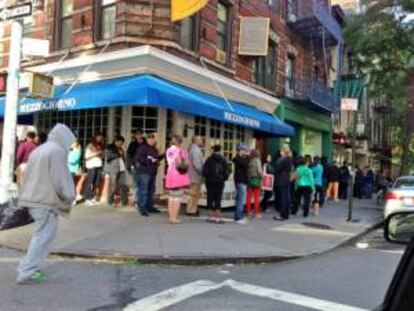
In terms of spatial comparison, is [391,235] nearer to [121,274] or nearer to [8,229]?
[121,274]

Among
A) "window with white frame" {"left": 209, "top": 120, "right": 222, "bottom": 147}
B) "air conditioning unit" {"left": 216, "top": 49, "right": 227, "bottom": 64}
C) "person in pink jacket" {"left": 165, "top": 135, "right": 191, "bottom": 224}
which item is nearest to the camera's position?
"person in pink jacket" {"left": 165, "top": 135, "right": 191, "bottom": 224}

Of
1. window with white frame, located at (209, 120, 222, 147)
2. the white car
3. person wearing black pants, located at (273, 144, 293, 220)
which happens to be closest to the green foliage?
window with white frame, located at (209, 120, 222, 147)

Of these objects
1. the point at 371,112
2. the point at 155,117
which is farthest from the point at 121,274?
the point at 371,112

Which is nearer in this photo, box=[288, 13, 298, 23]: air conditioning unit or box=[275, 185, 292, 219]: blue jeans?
box=[275, 185, 292, 219]: blue jeans

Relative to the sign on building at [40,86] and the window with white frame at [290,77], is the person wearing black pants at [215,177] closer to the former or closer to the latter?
the sign on building at [40,86]

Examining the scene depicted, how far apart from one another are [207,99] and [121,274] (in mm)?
8388

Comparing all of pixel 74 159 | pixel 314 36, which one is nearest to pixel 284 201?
pixel 74 159

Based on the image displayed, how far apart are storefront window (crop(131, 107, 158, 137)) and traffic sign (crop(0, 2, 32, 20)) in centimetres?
457

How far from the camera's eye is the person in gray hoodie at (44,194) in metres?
7.86

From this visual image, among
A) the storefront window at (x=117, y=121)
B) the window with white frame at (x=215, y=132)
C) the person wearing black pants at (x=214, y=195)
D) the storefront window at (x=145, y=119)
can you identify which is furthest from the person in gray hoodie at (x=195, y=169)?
the window with white frame at (x=215, y=132)

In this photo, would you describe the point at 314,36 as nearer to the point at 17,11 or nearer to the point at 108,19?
the point at 108,19

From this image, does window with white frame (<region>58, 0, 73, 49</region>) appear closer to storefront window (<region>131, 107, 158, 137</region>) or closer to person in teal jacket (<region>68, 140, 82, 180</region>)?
storefront window (<region>131, 107, 158, 137</region>)

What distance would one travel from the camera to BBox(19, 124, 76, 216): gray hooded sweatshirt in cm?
791

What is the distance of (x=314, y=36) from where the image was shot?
92.6 ft
